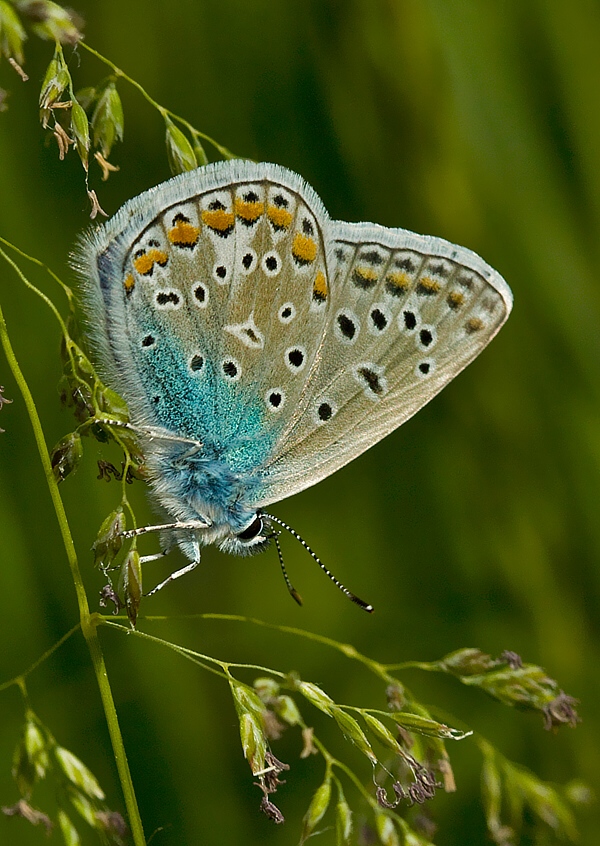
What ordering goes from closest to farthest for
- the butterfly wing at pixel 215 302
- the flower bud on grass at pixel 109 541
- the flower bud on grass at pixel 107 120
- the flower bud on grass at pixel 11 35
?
the flower bud on grass at pixel 11 35, the flower bud on grass at pixel 109 541, the flower bud on grass at pixel 107 120, the butterfly wing at pixel 215 302

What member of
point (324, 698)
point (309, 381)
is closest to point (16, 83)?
point (309, 381)

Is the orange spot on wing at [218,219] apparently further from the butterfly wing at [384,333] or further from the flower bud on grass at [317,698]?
the flower bud on grass at [317,698]

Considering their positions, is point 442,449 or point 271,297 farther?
point 442,449

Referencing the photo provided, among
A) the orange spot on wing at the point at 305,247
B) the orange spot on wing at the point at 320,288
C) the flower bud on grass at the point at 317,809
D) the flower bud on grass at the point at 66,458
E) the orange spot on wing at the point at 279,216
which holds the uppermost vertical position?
the orange spot on wing at the point at 279,216

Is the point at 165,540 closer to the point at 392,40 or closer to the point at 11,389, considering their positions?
the point at 11,389

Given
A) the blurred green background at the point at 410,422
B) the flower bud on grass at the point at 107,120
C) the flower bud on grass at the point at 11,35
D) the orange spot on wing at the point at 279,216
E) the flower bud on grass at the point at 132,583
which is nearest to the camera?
the flower bud on grass at the point at 11,35

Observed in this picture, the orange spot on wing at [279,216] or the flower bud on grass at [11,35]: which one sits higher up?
the flower bud on grass at [11,35]

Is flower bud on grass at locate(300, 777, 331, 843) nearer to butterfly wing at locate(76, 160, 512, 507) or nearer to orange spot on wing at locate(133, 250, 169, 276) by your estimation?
butterfly wing at locate(76, 160, 512, 507)

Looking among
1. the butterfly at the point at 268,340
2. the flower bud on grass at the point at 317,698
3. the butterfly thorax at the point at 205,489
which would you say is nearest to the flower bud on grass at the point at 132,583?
the flower bud on grass at the point at 317,698
